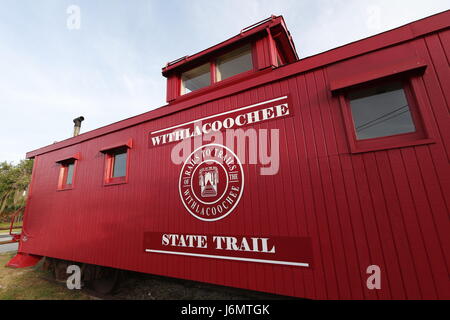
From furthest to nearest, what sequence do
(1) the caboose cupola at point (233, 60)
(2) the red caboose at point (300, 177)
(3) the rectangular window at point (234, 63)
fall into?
1. (3) the rectangular window at point (234, 63)
2. (1) the caboose cupola at point (233, 60)
3. (2) the red caboose at point (300, 177)

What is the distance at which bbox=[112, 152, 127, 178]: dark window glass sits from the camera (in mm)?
4968

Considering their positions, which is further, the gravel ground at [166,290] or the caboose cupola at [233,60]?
the gravel ground at [166,290]

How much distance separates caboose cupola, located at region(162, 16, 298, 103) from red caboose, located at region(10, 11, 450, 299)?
0.04m

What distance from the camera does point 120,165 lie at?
16.8 feet

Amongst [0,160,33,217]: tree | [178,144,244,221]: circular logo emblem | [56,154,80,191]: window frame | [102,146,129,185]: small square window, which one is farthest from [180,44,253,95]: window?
[0,160,33,217]: tree

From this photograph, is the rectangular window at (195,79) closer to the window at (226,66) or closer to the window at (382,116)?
the window at (226,66)

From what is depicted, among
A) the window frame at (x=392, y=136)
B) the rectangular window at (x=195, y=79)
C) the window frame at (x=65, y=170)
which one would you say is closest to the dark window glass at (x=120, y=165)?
the window frame at (x=65, y=170)

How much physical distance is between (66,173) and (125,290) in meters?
4.17

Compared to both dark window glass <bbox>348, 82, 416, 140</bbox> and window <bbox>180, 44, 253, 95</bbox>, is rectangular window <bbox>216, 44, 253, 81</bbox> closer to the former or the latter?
window <bbox>180, 44, 253, 95</bbox>

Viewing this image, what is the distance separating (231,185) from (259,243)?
3.36ft

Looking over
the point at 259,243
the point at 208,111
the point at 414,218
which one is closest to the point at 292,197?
the point at 259,243

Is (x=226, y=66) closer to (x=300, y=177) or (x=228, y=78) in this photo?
(x=228, y=78)

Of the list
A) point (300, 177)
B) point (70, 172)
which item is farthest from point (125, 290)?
point (300, 177)

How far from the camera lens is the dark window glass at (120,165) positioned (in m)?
4.97
